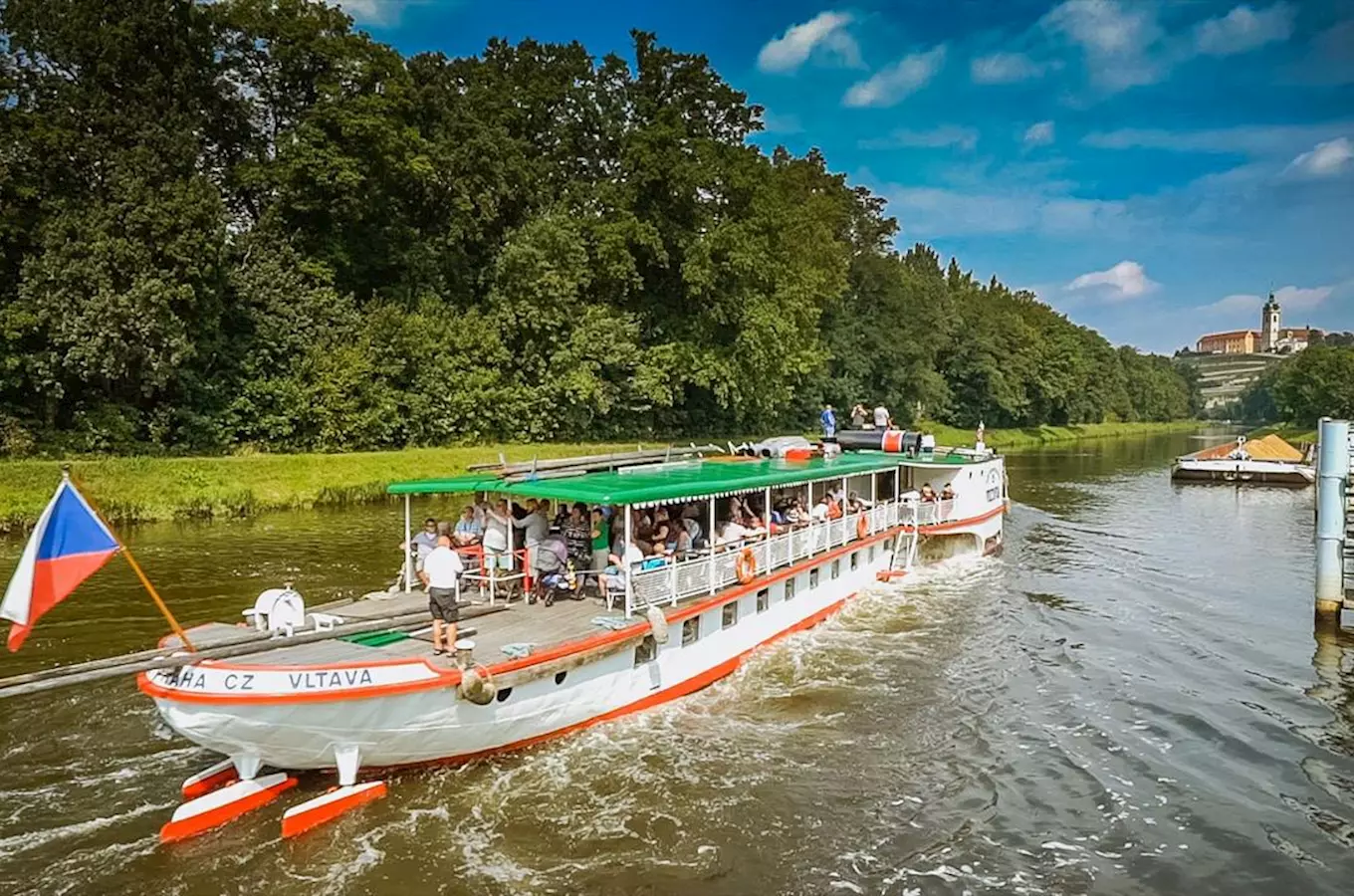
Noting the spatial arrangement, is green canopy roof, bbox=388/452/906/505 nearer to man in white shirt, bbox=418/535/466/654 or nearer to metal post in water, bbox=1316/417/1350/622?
man in white shirt, bbox=418/535/466/654

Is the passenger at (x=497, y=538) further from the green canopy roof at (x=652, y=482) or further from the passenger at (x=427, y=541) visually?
the passenger at (x=427, y=541)

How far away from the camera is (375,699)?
1194 cm

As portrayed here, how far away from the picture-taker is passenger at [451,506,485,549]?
18.0 meters

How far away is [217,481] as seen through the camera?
3753cm

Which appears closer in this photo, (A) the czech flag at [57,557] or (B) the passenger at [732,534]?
(A) the czech flag at [57,557]

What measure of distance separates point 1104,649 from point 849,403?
5783 cm

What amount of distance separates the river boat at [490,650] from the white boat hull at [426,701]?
0.03m

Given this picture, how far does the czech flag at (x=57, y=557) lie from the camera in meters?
10.3

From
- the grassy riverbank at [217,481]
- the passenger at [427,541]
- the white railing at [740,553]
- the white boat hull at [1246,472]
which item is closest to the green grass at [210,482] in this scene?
the grassy riverbank at [217,481]

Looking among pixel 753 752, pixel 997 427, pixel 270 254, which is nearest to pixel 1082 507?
pixel 753 752

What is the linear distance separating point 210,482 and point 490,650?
2820 centimetres

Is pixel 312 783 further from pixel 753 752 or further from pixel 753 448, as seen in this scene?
pixel 753 448

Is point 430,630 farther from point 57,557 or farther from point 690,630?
point 57,557

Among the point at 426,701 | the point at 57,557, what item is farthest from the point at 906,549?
the point at 57,557
